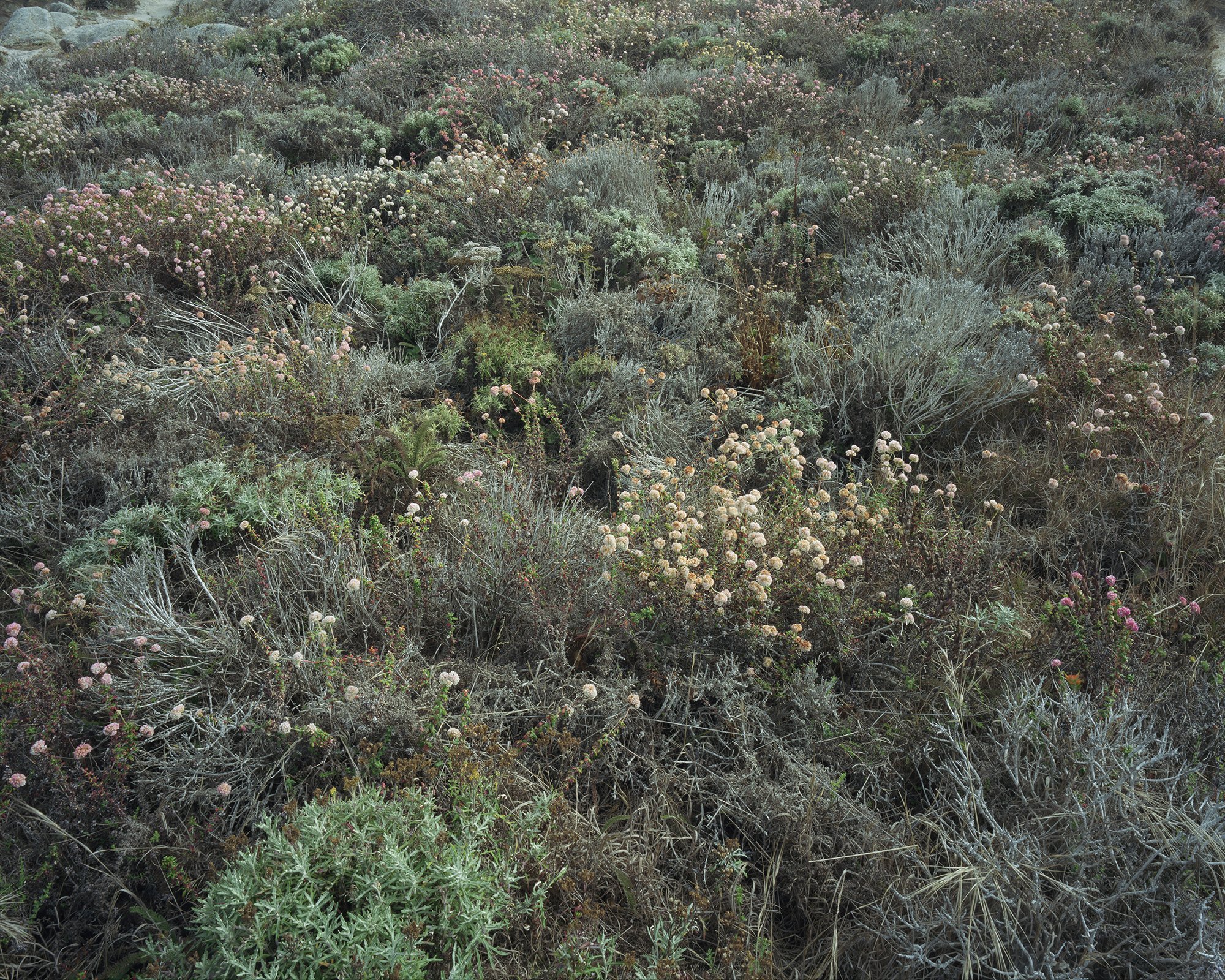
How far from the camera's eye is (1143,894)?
6.45 feet

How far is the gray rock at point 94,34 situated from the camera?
14094 mm

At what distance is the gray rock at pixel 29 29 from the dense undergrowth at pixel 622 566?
12.6m

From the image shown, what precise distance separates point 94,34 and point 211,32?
13.0 ft

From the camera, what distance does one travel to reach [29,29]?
15375 millimetres

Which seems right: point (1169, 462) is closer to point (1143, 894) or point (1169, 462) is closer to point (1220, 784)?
point (1220, 784)

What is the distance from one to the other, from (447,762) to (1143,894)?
6.45 ft

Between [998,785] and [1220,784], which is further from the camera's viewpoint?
[998,785]

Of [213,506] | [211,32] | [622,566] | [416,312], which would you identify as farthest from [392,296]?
[211,32]

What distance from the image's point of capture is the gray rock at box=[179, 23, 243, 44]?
39.9 feet

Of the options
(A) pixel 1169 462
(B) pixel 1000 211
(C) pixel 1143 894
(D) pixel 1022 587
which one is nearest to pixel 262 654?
(C) pixel 1143 894

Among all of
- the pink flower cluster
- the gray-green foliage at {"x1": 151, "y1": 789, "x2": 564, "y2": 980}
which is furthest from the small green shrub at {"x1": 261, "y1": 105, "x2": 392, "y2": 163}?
the gray-green foliage at {"x1": 151, "y1": 789, "x2": 564, "y2": 980}

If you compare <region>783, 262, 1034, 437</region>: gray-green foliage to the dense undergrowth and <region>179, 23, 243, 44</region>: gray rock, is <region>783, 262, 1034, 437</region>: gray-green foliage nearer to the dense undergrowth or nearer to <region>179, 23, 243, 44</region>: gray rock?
the dense undergrowth

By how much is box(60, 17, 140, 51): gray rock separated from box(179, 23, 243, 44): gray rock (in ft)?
5.73

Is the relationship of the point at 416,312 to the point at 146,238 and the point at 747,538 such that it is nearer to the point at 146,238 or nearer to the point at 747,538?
the point at 146,238
